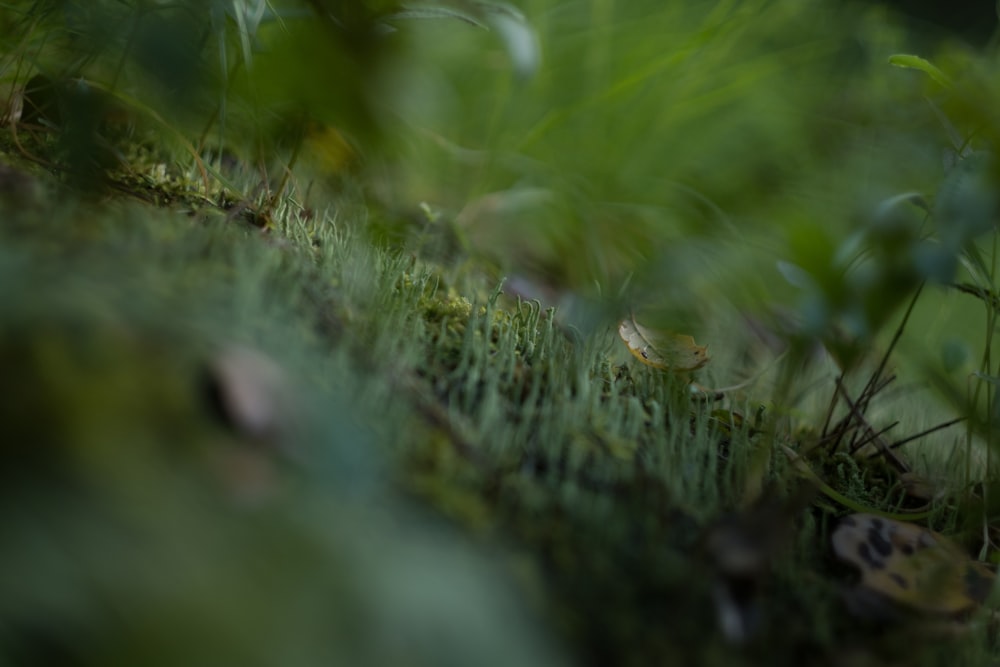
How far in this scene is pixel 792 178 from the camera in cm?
159

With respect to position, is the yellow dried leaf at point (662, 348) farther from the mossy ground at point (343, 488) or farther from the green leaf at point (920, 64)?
the green leaf at point (920, 64)

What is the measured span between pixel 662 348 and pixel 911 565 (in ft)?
0.92

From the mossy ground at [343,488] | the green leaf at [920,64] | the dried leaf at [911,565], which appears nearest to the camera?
the mossy ground at [343,488]

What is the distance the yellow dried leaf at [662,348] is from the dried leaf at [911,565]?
19cm

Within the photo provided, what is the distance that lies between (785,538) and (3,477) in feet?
1.47

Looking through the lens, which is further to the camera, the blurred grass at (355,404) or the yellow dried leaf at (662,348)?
the yellow dried leaf at (662,348)

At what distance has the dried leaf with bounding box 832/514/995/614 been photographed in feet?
1.62

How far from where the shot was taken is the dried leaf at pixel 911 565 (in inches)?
19.5

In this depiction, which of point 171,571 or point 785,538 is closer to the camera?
point 171,571

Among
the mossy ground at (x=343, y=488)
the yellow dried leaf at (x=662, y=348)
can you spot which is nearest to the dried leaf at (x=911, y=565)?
the mossy ground at (x=343, y=488)

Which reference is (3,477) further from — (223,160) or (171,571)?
(223,160)

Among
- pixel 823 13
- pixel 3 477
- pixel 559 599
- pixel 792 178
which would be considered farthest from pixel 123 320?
pixel 823 13

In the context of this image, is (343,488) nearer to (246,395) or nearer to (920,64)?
(246,395)

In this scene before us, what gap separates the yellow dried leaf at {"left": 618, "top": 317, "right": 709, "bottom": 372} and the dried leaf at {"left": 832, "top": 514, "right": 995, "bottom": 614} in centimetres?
19
